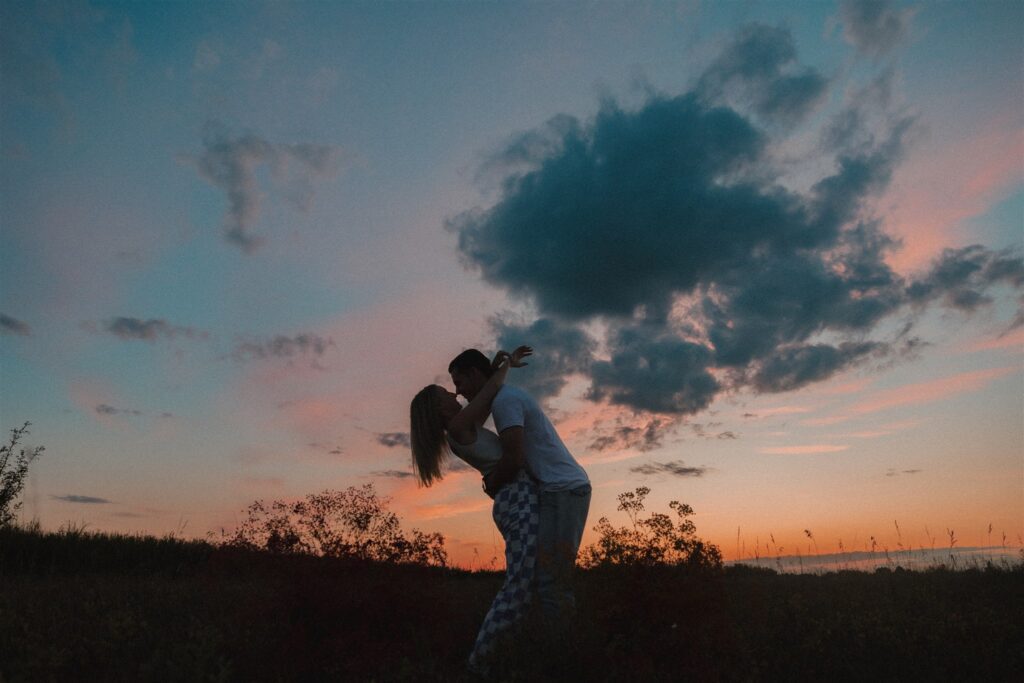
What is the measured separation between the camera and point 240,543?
13.4 meters

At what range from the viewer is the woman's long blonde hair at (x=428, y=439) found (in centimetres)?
670

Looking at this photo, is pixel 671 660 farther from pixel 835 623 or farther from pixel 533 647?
pixel 835 623

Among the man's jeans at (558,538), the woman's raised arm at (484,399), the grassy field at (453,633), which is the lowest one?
the grassy field at (453,633)

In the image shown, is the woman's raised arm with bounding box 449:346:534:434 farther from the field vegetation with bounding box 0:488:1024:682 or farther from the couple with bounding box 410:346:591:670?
the field vegetation with bounding box 0:488:1024:682

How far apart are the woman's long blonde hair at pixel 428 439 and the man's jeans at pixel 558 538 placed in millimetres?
1080

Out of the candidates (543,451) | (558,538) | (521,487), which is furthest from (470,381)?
(558,538)

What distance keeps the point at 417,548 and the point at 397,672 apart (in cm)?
124

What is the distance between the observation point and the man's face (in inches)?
256

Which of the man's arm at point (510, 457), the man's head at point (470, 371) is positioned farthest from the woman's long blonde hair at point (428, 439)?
the man's arm at point (510, 457)

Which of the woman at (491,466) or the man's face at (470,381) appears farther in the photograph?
the man's face at (470,381)

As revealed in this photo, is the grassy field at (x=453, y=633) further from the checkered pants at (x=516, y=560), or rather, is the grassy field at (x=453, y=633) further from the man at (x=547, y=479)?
the man at (x=547, y=479)

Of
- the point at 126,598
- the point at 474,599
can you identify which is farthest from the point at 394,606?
the point at 126,598

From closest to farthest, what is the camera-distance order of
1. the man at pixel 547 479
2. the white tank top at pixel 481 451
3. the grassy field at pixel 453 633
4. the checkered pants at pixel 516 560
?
the man at pixel 547 479, the checkered pants at pixel 516 560, the grassy field at pixel 453 633, the white tank top at pixel 481 451

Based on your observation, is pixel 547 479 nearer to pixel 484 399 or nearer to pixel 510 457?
pixel 510 457
